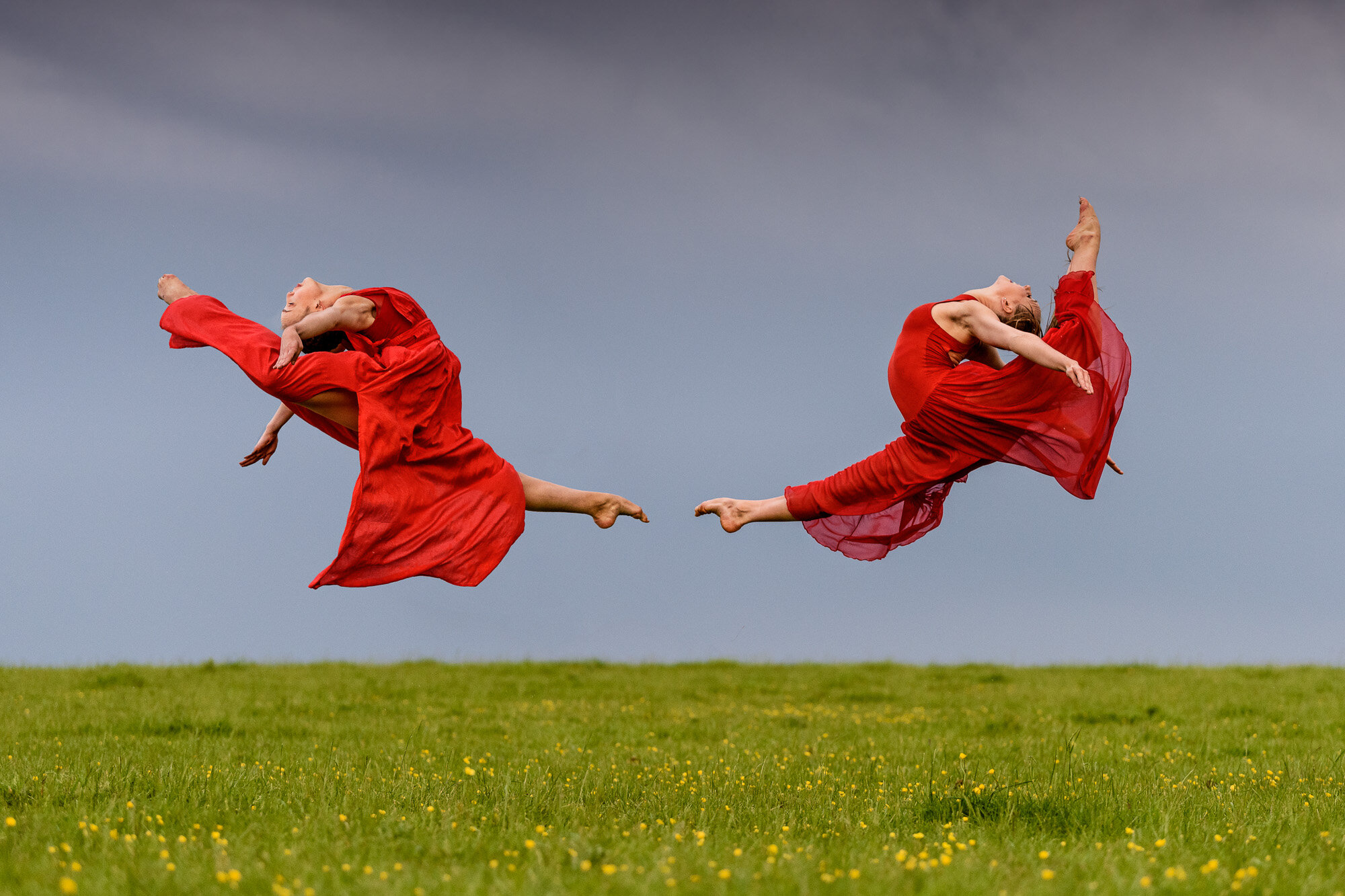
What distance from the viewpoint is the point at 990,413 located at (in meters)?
8.40

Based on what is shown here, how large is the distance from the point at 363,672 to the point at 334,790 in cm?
Answer: 1154

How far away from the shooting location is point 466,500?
26.8 ft

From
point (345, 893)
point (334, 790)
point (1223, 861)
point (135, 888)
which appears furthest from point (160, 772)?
point (1223, 861)

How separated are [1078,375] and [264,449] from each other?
652 centimetres

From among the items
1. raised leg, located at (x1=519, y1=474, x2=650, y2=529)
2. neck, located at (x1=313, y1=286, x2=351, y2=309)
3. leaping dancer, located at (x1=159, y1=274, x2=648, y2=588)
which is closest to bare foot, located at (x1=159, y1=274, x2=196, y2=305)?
leaping dancer, located at (x1=159, y1=274, x2=648, y2=588)

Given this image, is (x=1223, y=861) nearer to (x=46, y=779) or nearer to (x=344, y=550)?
(x=344, y=550)

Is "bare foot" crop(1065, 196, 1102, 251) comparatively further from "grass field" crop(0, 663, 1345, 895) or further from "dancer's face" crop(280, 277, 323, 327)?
"dancer's face" crop(280, 277, 323, 327)

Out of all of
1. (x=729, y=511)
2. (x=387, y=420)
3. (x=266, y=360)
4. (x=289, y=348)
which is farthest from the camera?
(x=729, y=511)

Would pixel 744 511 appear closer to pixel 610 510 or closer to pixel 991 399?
pixel 610 510

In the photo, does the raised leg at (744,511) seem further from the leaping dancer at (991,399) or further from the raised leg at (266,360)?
the raised leg at (266,360)

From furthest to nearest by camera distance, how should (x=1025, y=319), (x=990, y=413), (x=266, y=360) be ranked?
(x=1025, y=319) < (x=990, y=413) < (x=266, y=360)

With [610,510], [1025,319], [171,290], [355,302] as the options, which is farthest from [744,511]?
[171,290]

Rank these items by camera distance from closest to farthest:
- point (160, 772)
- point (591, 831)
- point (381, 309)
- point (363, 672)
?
point (591, 831), point (160, 772), point (381, 309), point (363, 672)

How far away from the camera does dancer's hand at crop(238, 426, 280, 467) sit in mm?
8891
